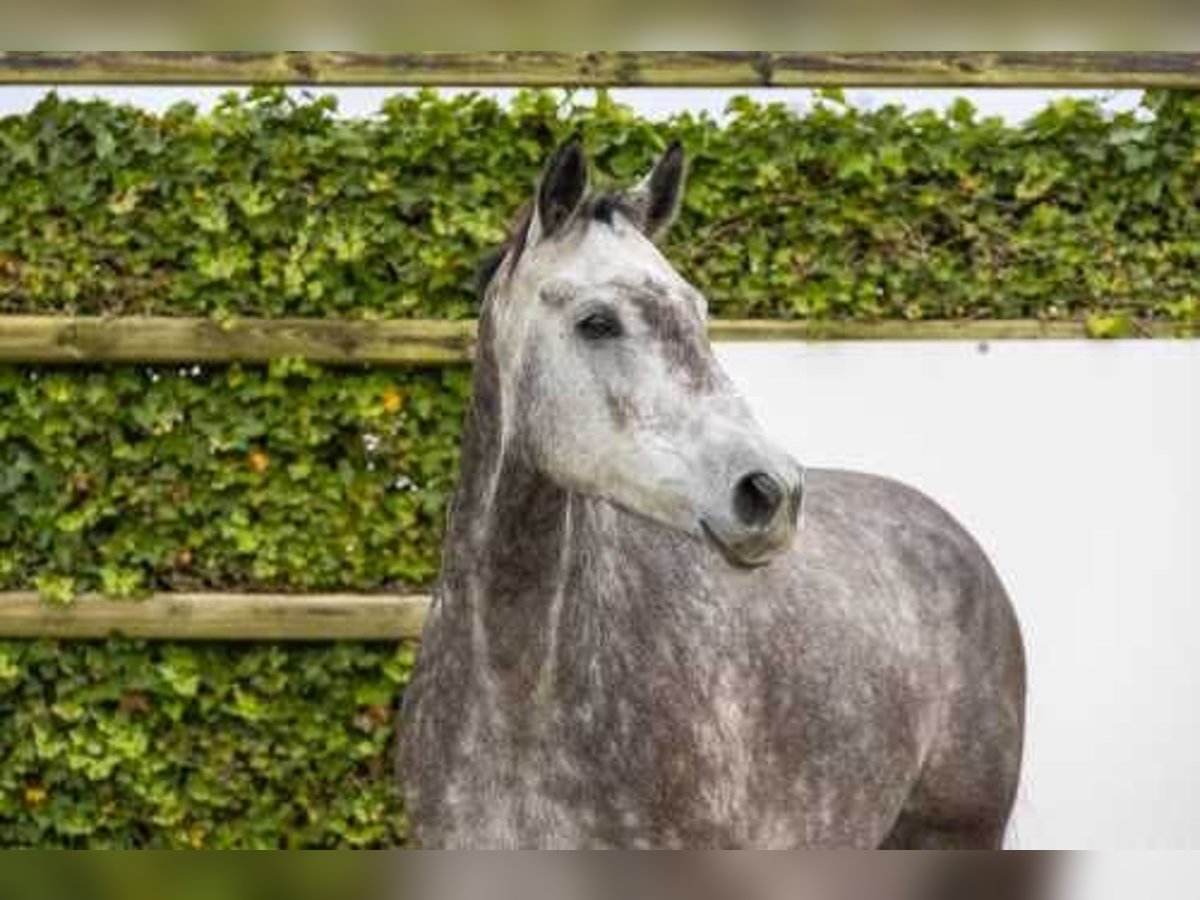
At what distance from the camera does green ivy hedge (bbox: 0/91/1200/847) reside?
4180 mm

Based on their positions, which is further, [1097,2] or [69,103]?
[69,103]

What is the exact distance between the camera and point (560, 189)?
2.56m

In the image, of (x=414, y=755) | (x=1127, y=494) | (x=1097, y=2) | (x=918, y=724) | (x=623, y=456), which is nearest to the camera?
(x=1097, y=2)

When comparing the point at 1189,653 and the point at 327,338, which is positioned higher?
the point at 327,338

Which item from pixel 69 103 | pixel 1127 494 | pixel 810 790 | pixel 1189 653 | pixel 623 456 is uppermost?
pixel 69 103

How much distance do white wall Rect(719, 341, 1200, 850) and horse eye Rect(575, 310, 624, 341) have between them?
1.91 m

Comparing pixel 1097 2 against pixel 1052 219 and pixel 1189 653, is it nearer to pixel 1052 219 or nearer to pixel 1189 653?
pixel 1052 219

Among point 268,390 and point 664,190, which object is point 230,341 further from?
point 664,190

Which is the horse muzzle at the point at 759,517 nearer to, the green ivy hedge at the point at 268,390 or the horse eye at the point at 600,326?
the horse eye at the point at 600,326

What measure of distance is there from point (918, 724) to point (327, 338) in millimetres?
1833

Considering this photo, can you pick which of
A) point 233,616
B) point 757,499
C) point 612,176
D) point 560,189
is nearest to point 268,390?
point 233,616

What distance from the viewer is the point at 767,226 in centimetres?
433

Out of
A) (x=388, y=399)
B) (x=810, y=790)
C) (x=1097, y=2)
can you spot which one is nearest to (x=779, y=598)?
(x=810, y=790)

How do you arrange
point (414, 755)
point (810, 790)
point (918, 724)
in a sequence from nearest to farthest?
point (414, 755) < point (810, 790) < point (918, 724)
